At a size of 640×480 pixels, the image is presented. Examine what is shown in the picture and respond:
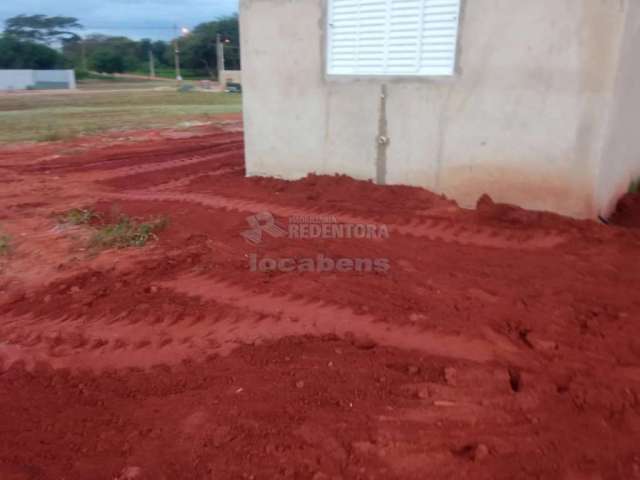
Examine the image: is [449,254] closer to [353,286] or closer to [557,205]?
[353,286]

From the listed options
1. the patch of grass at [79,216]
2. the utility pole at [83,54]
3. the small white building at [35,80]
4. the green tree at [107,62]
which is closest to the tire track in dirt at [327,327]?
the patch of grass at [79,216]

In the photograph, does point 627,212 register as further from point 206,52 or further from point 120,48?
point 120,48

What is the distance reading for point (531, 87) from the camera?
16.9ft

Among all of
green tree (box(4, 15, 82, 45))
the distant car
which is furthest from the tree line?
the distant car

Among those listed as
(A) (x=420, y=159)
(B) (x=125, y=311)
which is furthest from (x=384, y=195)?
(B) (x=125, y=311)

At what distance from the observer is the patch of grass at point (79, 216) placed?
19.9 feet

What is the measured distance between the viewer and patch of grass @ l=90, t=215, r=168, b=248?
517 cm

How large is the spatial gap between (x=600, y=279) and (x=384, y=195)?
2.80 meters

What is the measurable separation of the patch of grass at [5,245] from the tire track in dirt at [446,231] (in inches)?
85.0

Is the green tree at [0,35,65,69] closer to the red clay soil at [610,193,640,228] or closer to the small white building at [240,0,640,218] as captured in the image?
the small white building at [240,0,640,218]

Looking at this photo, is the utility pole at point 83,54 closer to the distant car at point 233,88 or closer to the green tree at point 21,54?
the green tree at point 21,54

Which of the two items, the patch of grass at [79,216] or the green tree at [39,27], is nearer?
the patch of grass at [79,216]

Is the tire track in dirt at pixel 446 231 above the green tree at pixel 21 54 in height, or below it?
below

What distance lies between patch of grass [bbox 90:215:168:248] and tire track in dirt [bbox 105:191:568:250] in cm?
92
